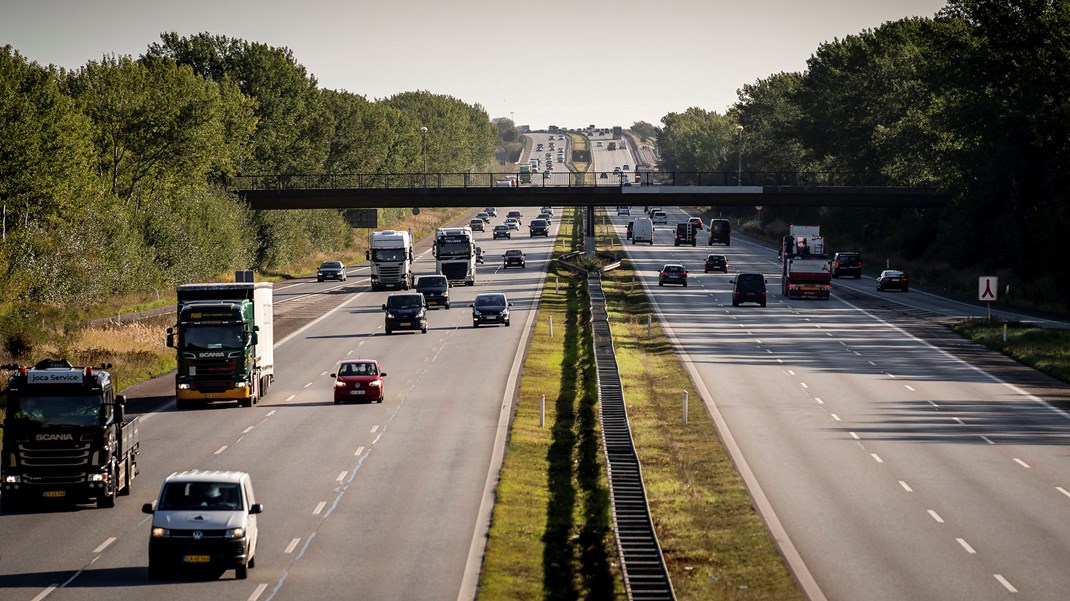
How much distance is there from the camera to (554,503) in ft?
117

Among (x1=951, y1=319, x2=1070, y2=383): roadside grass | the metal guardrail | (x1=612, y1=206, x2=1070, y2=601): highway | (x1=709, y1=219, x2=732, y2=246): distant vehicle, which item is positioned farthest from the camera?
(x1=709, y1=219, x2=732, y2=246): distant vehicle

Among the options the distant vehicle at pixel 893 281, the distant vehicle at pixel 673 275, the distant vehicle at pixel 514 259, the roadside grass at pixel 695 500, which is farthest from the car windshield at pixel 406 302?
the distant vehicle at pixel 514 259

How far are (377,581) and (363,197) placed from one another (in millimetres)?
94879

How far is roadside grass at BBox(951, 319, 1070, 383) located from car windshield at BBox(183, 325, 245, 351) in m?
32.6

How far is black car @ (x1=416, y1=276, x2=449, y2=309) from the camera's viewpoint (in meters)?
90.8

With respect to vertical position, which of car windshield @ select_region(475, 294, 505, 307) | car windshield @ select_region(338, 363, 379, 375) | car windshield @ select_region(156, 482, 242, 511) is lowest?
car windshield @ select_region(338, 363, 379, 375)

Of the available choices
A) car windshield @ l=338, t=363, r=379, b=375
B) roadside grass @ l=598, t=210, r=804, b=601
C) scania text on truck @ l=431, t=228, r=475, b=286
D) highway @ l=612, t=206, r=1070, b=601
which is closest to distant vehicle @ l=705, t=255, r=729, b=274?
scania text on truck @ l=431, t=228, r=475, b=286

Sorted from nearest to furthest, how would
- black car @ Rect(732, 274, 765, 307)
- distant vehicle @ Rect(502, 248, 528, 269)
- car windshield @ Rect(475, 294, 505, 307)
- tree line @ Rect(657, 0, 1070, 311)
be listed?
car windshield @ Rect(475, 294, 505, 307) < black car @ Rect(732, 274, 765, 307) < tree line @ Rect(657, 0, 1070, 311) < distant vehicle @ Rect(502, 248, 528, 269)

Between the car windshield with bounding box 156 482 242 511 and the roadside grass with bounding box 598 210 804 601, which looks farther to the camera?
the roadside grass with bounding box 598 210 804 601

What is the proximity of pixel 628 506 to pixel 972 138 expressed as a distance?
8364 centimetres

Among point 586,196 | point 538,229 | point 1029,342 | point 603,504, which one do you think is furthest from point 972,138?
point 603,504

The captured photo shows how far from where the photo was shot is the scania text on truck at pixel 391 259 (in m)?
100

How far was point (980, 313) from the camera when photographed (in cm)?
8869

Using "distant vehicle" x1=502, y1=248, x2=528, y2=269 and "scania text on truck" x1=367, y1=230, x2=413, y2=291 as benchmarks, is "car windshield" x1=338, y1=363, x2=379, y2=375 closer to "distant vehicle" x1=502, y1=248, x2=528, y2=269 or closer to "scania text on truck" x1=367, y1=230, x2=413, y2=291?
"scania text on truck" x1=367, y1=230, x2=413, y2=291
